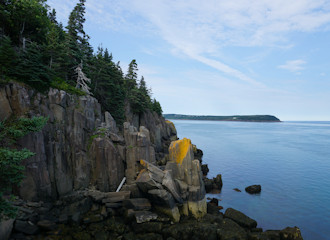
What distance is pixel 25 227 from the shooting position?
15.4m

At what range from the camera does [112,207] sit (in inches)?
818

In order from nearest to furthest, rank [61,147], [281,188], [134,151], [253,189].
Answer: [61,147] < [134,151] < [253,189] < [281,188]

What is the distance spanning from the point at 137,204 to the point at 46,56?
24453 mm

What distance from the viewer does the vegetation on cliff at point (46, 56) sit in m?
20.5

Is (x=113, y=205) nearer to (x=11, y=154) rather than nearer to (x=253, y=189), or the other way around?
(x=11, y=154)

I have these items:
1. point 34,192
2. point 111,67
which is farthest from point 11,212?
point 111,67

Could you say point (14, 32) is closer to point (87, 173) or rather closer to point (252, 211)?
point (87, 173)

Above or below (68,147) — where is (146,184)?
below

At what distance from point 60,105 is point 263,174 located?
4378 centimetres

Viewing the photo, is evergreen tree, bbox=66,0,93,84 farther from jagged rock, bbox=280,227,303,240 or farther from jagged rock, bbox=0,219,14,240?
jagged rock, bbox=280,227,303,240

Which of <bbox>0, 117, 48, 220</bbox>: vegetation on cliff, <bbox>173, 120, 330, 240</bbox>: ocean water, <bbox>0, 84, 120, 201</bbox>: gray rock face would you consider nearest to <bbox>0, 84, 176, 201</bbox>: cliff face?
<bbox>0, 84, 120, 201</bbox>: gray rock face

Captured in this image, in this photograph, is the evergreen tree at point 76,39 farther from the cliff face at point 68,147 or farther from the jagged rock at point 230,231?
the jagged rock at point 230,231

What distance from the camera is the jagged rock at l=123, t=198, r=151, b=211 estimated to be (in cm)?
2058

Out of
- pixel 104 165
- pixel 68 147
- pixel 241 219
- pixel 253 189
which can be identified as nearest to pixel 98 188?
pixel 104 165
